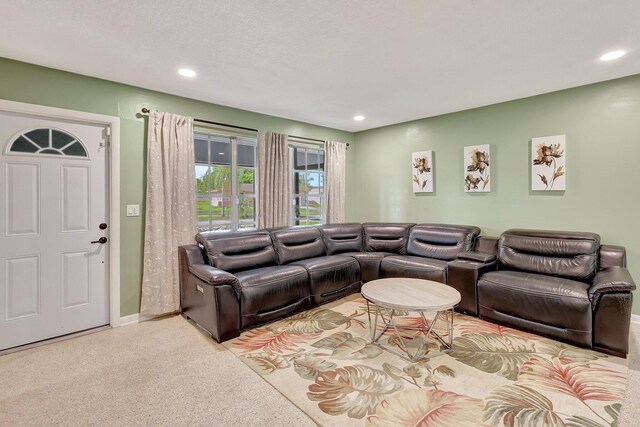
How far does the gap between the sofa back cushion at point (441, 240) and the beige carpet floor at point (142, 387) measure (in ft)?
5.73

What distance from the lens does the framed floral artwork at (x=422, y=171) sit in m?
4.70

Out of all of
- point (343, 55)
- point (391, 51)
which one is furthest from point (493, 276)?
point (343, 55)

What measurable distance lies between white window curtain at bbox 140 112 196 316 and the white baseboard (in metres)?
0.09

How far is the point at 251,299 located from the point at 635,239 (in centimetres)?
401

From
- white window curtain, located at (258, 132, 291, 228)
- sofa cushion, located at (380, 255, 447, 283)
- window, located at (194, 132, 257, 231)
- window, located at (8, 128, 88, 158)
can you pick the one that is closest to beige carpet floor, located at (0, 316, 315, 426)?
window, located at (194, 132, 257, 231)

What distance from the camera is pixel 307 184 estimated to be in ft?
17.1

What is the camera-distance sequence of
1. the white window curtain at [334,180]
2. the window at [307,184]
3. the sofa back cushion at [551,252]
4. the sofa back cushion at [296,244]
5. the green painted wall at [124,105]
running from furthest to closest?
the white window curtain at [334,180], the window at [307,184], the sofa back cushion at [296,244], the sofa back cushion at [551,252], the green painted wall at [124,105]

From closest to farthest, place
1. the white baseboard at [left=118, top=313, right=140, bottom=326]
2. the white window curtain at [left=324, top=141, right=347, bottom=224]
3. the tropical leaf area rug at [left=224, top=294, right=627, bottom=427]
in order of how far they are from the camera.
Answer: the tropical leaf area rug at [left=224, top=294, right=627, bottom=427] → the white baseboard at [left=118, top=313, right=140, bottom=326] → the white window curtain at [left=324, top=141, right=347, bottom=224]

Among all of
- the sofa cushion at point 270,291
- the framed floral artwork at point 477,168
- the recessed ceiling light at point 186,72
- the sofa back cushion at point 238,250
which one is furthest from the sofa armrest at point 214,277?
the framed floral artwork at point 477,168

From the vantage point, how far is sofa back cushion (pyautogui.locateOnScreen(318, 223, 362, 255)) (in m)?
4.64

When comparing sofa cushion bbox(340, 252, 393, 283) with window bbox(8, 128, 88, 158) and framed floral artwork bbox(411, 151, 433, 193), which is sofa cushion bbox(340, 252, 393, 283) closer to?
framed floral artwork bbox(411, 151, 433, 193)

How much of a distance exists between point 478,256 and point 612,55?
222 cm

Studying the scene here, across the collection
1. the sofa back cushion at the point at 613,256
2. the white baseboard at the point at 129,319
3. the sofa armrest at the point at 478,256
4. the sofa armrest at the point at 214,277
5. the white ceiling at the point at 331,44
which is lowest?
the white baseboard at the point at 129,319

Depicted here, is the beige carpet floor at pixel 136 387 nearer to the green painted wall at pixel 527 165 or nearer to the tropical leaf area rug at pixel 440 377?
the tropical leaf area rug at pixel 440 377
